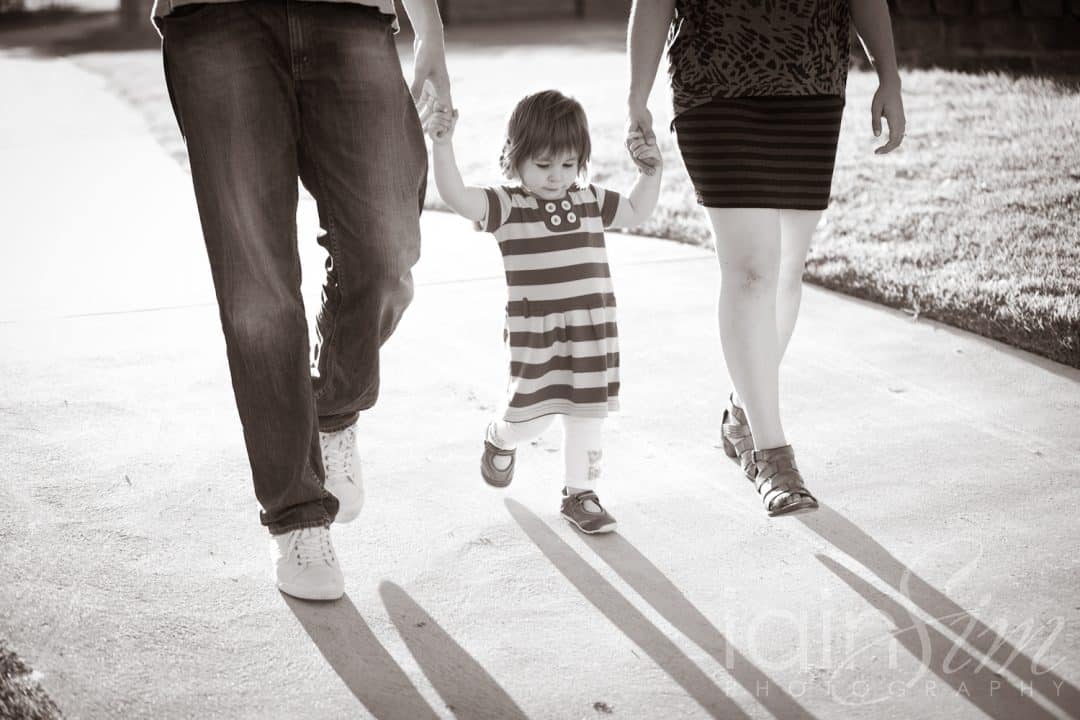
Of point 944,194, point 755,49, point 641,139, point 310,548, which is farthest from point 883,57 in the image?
point 944,194

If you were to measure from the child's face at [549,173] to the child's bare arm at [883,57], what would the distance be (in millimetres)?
892

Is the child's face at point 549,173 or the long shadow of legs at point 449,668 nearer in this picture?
the long shadow of legs at point 449,668

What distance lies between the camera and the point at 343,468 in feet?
10.6

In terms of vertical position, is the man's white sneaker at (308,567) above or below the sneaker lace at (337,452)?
below

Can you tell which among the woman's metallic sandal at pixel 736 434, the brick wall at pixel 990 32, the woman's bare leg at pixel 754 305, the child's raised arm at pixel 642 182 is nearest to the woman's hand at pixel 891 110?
the woman's bare leg at pixel 754 305

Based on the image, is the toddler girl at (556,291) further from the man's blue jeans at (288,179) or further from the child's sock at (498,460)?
the man's blue jeans at (288,179)

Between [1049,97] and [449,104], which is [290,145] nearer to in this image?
[449,104]

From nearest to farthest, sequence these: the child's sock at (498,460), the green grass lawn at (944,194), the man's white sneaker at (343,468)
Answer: the man's white sneaker at (343,468) → the child's sock at (498,460) → the green grass lawn at (944,194)

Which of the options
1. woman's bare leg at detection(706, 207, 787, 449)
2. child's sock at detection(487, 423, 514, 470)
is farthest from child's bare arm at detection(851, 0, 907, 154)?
child's sock at detection(487, 423, 514, 470)

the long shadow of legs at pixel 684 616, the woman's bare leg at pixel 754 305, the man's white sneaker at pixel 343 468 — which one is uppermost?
the woman's bare leg at pixel 754 305

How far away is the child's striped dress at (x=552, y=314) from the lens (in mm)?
3275

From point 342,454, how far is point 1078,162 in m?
6.05

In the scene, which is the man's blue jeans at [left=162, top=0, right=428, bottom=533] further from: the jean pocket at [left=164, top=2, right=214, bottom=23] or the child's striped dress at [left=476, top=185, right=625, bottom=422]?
the child's striped dress at [left=476, top=185, right=625, bottom=422]

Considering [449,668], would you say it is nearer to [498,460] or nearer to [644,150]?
[498,460]
